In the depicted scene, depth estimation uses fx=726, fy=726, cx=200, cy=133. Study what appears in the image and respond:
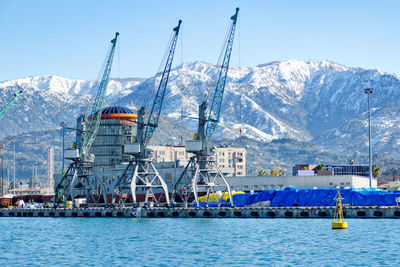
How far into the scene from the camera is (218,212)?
499 feet

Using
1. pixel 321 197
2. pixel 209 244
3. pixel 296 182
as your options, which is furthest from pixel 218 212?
pixel 209 244

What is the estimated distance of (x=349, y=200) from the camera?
489 feet

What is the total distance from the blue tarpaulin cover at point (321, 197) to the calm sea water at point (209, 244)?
68.2 feet

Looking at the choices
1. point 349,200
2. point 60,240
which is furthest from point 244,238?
point 349,200

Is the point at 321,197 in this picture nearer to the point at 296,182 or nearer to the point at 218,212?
the point at 218,212

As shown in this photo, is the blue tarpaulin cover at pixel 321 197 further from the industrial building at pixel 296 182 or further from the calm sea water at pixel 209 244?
the calm sea water at pixel 209 244

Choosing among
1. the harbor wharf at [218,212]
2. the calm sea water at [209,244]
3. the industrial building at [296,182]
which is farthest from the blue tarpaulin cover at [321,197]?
the calm sea water at [209,244]

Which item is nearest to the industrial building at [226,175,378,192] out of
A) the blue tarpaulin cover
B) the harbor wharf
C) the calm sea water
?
the blue tarpaulin cover

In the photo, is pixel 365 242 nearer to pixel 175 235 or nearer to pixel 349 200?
pixel 175 235

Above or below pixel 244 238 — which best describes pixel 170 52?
above

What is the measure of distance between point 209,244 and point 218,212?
201 ft

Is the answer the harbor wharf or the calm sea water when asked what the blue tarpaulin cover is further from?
the calm sea water

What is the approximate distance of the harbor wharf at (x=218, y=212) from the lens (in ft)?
447

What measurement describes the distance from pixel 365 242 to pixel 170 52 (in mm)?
103776
